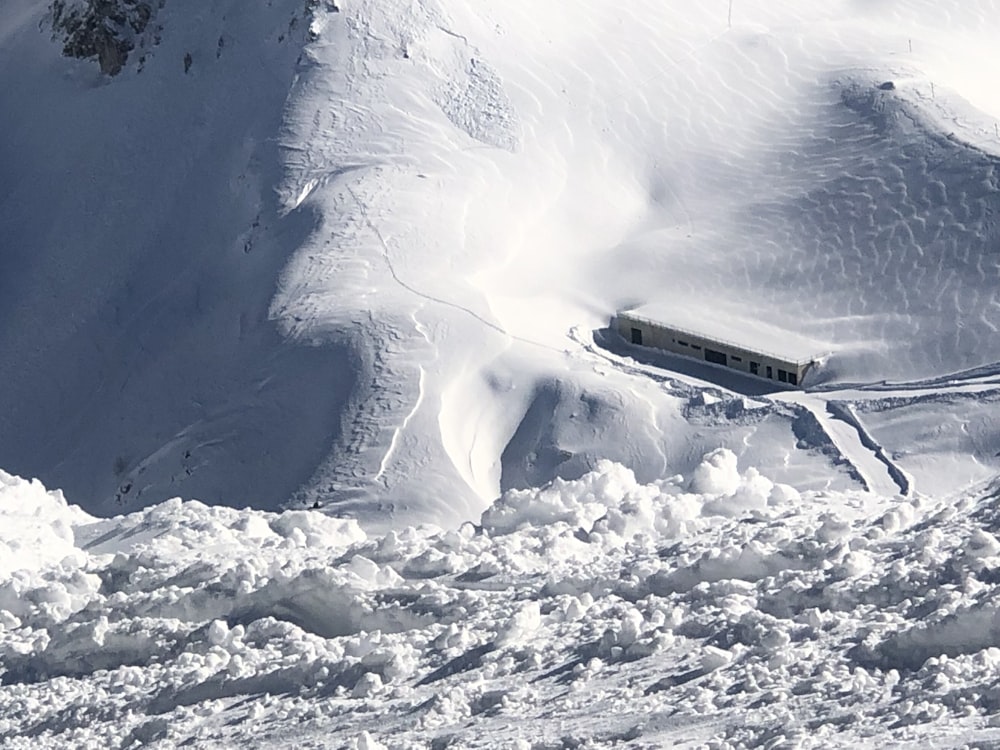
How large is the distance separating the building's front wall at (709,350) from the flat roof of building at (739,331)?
0.07 m

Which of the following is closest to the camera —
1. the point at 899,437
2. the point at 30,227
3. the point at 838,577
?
the point at 838,577

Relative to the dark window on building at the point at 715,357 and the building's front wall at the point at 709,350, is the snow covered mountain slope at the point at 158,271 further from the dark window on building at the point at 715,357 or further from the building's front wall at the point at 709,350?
the dark window on building at the point at 715,357

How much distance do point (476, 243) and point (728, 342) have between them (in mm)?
5583

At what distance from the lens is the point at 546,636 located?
15.1 m

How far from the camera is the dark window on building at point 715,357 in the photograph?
33.9m

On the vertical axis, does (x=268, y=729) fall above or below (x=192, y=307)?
below

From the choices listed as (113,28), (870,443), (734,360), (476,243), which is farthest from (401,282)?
(113,28)

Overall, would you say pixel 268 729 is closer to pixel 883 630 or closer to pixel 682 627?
pixel 682 627

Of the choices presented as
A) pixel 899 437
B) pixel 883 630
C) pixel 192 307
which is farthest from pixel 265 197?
pixel 883 630

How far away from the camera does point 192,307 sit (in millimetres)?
37531

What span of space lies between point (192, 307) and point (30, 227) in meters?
6.81

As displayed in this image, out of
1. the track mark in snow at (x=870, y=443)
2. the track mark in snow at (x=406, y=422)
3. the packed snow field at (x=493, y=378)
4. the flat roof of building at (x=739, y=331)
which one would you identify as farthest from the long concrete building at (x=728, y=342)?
the track mark in snow at (x=406, y=422)

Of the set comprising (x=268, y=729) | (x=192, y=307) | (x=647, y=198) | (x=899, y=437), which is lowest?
(x=268, y=729)

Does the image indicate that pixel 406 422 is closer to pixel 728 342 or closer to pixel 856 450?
pixel 728 342
